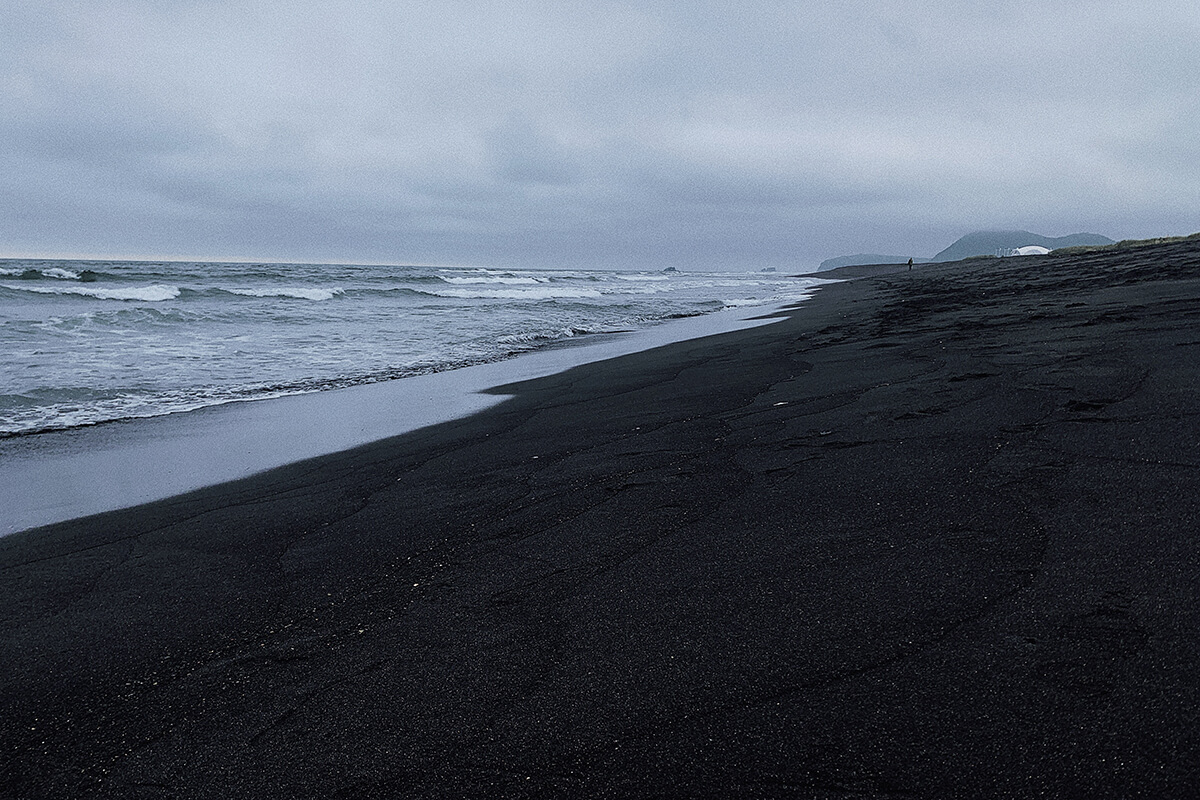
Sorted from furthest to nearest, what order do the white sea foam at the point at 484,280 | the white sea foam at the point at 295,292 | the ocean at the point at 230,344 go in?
the white sea foam at the point at 484,280 < the white sea foam at the point at 295,292 < the ocean at the point at 230,344

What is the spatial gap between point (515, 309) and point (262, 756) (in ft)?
80.7

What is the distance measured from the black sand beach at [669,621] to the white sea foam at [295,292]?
97.1ft

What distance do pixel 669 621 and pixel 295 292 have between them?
36073mm

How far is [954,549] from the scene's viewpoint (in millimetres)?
2625

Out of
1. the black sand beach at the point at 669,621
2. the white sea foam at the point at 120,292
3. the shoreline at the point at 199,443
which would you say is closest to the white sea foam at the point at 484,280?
the white sea foam at the point at 120,292

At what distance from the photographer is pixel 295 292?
1342 inches

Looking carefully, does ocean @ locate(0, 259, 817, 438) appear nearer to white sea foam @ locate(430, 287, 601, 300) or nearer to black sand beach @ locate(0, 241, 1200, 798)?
white sea foam @ locate(430, 287, 601, 300)

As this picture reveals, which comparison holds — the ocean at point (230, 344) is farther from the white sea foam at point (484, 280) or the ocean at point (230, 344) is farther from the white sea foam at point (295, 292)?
the white sea foam at point (484, 280)

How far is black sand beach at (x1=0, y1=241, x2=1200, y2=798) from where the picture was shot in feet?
5.61

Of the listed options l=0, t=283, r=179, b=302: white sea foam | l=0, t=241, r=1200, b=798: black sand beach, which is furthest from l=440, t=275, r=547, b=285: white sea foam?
l=0, t=241, r=1200, b=798: black sand beach

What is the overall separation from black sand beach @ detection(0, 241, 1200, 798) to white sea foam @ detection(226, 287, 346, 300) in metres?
29.6

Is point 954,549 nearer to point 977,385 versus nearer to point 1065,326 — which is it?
point 977,385

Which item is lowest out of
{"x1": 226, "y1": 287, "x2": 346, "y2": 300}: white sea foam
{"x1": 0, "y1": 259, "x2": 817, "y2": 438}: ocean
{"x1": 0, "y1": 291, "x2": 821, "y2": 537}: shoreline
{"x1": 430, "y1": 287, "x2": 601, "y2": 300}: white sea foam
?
{"x1": 0, "y1": 291, "x2": 821, "y2": 537}: shoreline

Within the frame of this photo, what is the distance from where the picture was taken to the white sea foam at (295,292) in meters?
31.8
